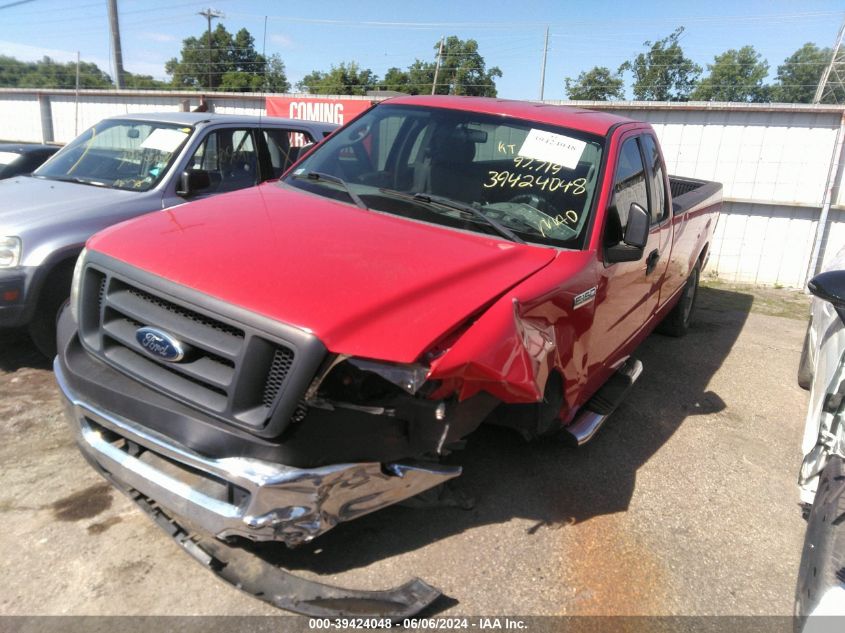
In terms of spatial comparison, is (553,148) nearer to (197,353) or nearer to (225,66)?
(197,353)

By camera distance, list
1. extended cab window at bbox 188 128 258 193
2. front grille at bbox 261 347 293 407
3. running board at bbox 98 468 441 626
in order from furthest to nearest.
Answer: extended cab window at bbox 188 128 258 193 → running board at bbox 98 468 441 626 → front grille at bbox 261 347 293 407

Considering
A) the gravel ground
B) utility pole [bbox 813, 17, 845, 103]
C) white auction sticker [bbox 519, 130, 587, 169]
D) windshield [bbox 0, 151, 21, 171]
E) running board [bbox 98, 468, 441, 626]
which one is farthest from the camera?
utility pole [bbox 813, 17, 845, 103]

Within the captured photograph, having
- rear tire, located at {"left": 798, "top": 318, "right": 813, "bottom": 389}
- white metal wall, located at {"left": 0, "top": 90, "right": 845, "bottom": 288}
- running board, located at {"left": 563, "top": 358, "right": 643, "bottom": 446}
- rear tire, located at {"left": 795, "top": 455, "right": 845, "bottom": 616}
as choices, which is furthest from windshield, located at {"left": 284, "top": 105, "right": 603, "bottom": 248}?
white metal wall, located at {"left": 0, "top": 90, "right": 845, "bottom": 288}

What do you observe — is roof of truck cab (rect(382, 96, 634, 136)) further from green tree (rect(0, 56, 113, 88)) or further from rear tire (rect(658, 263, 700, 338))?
green tree (rect(0, 56, 113, 88))

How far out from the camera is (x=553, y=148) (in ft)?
11.8

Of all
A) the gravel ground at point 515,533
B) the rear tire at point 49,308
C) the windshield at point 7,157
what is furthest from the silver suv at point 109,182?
the windshield at point 7,157

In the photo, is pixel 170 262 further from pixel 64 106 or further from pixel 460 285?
pixel 64 106

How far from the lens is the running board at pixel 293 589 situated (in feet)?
7.78

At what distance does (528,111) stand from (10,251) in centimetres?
343

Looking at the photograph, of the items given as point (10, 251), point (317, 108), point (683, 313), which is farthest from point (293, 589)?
point (317, 108)

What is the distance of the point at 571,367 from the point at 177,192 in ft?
11.5

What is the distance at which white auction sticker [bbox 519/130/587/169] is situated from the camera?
11.7ft

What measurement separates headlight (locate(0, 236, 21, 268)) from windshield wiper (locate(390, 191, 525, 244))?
8.26 ft

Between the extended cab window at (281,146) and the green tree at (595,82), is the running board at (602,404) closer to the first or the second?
the extended cab window at (281,146)
